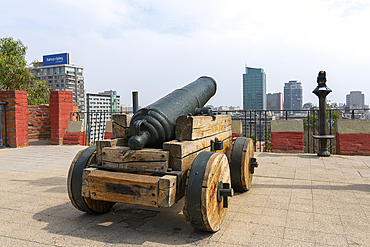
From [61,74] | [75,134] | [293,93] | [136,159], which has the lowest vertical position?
[75,134]

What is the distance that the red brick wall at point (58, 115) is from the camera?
10797mm

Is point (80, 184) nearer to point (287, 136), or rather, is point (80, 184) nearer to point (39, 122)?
point (287, 136)

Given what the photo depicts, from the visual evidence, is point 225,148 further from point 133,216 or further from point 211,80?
point 133,216

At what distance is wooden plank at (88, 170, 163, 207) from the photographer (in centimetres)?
264

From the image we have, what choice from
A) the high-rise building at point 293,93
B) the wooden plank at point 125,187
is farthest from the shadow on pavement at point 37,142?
the high-rise building at point 293,93

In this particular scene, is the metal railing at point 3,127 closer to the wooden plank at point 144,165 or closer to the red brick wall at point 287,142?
the wooden plank at point 144,165

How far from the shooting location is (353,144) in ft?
25.7

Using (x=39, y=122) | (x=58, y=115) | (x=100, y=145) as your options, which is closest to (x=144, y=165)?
(x=100, y=145)

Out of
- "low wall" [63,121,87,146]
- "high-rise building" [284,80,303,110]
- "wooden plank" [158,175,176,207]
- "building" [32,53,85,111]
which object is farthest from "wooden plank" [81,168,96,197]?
"building" [32,53,85,111]

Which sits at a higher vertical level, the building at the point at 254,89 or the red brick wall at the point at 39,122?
the building at the point at 254,89

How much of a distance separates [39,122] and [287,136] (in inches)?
393

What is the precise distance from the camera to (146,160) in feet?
9.55

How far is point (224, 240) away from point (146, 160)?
110cm

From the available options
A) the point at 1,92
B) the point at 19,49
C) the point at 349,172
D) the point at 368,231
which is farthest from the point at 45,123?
the point at 19,49
